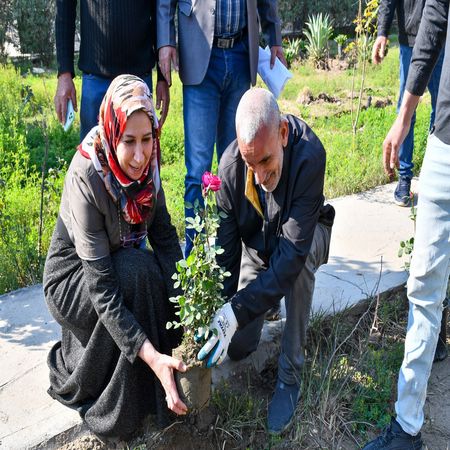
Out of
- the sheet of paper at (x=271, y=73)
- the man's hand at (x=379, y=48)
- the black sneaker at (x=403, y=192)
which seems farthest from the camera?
the black sneaker at (x=403, y=192)

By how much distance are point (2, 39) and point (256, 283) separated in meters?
12.1

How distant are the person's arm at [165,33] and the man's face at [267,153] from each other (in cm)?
111

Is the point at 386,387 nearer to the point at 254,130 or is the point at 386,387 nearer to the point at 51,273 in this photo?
the point at 254,130

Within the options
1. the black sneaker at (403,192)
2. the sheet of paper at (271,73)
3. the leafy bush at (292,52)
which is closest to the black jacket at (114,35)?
the sheet of paper at (271,73)

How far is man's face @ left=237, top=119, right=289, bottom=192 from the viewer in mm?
2322

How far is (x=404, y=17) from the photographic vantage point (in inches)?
173

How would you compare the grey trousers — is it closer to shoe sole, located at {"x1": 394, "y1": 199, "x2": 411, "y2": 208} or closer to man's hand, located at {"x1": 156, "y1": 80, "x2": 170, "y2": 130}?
man's hand, located at {"x1": 156, "y1": 80, "x2": 170, "y2": 130}

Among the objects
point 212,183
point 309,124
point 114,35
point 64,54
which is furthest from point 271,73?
point 309,124

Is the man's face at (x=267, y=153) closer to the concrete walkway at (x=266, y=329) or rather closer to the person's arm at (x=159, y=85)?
the concrete walkway at (x=266, y=329)

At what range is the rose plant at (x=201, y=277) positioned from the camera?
2.24m

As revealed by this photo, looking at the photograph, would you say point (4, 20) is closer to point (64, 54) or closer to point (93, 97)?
point (64, 54)

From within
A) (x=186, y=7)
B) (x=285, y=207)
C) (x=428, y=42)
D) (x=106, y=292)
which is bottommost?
(x=106, y=292)

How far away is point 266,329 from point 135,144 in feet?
4.07

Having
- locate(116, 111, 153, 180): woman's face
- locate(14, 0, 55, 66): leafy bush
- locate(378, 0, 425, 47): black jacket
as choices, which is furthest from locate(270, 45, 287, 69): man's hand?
locate(14, 0, 55, 66): leafy bush
